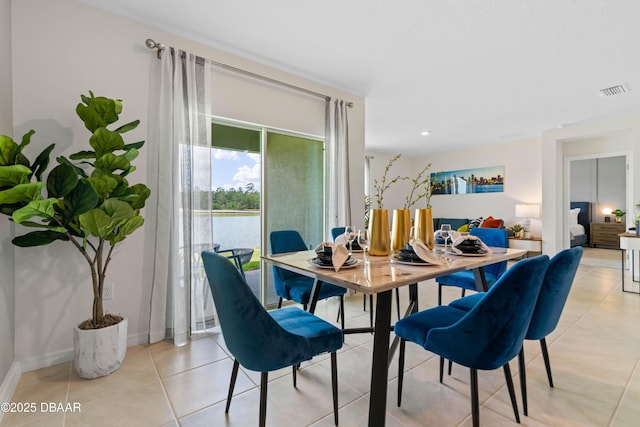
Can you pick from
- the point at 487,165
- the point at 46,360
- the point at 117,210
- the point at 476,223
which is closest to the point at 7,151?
the point at 117,210

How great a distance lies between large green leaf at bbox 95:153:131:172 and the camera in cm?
187

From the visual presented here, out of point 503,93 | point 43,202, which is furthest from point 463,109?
point 43,202

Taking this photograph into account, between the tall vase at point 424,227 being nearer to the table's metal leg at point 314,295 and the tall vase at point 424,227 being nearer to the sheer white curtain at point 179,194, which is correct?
the table's metal leg at point 314,295

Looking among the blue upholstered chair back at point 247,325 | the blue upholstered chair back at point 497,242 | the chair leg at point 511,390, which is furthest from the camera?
the blue upholstered chair back at point 497,242

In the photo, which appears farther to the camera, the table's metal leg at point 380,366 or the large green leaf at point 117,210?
the large green leaf at point 117,210

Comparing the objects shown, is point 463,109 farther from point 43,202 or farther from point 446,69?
point 43,202

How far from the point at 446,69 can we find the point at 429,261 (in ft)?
8.33

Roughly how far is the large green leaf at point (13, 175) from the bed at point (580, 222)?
9.55 m

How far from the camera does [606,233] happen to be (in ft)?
23.8

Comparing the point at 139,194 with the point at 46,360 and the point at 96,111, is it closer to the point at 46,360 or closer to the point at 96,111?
the point at 96,111

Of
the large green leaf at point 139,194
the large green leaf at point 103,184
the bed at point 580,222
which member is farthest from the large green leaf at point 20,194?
the bed at point 580,222

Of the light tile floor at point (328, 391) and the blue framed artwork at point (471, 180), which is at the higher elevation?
the blue framed artwork at point (471, 180)

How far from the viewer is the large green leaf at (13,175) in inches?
58.2

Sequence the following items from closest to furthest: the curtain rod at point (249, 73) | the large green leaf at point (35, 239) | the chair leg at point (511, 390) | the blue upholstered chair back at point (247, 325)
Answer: the blue upholstered chair back at point (247, 325)
the chair leg at point (511, 390)
the large green leaf at point (35, 239)
the curtain rod at point (249, 73)
